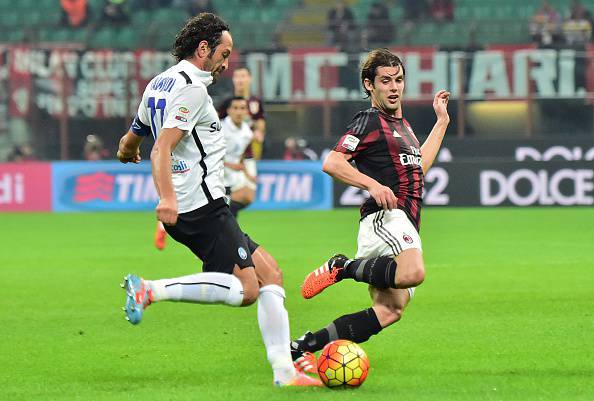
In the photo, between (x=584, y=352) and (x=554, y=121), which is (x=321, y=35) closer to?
(x=554, y=121)

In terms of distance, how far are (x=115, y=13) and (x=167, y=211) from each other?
21946mm

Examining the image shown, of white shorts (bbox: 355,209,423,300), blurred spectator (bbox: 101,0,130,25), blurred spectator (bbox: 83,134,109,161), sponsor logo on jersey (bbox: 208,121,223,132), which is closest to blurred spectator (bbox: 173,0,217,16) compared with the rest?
blurred spectator (bbox: 101,0,130,25)

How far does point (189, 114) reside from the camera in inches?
244

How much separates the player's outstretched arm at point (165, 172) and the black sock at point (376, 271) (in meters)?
1.17

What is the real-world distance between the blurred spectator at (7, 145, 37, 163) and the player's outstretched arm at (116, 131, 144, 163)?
1630cm

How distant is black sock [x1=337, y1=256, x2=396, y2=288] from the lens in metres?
6.53

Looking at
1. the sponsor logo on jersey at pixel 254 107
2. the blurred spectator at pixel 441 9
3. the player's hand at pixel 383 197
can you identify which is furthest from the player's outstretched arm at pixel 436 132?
the blurred spectator at pixel 441 9

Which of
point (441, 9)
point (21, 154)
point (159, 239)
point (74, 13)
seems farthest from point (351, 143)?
point (74, 13)

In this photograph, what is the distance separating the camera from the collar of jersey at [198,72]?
6.38m

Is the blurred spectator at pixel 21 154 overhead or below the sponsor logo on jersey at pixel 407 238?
below

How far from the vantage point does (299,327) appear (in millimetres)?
8664

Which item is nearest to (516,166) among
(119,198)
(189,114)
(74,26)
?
(119,198)

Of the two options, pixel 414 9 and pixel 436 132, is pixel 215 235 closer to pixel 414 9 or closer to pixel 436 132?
pixel 436 132

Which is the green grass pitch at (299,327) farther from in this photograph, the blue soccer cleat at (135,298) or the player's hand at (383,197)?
the player's hand at (383,197)
